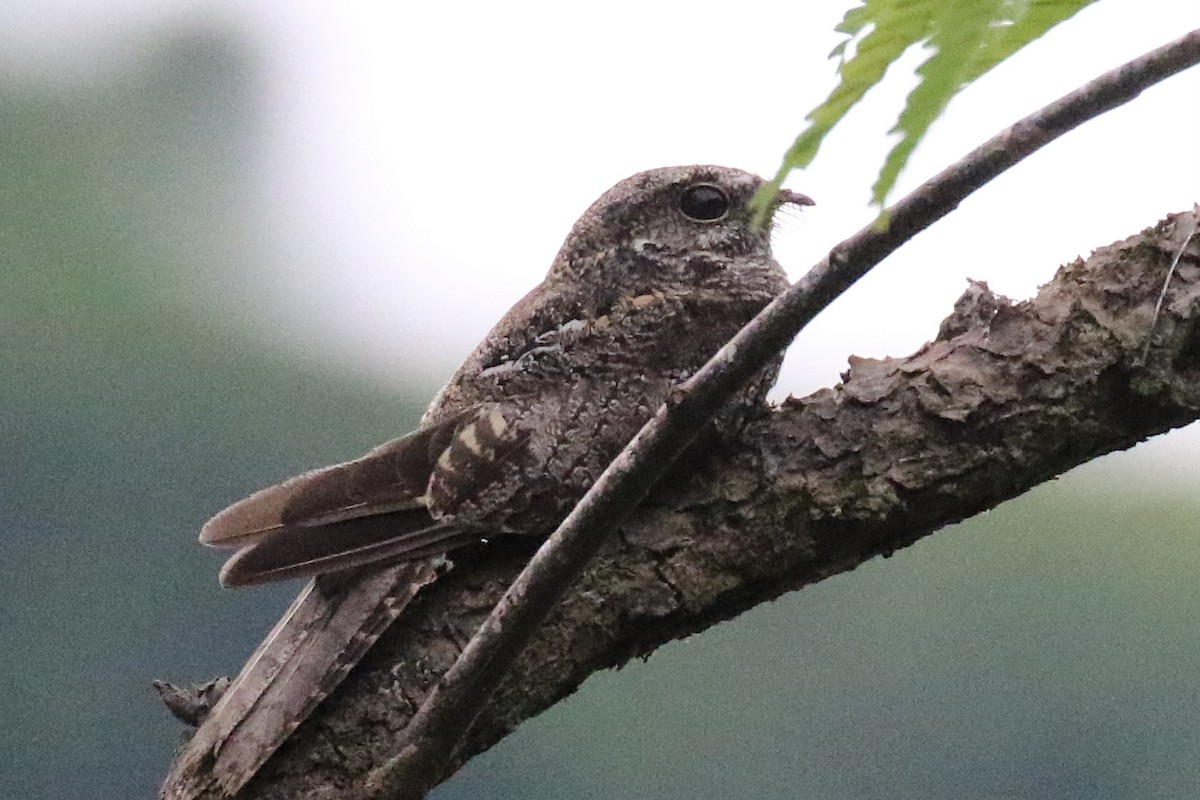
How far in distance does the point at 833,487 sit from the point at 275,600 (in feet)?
4.84

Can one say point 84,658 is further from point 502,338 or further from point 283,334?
point 502,338

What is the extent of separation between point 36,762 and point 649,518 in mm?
1830

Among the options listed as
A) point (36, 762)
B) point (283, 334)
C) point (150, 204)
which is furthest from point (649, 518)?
Result: point (150, 204)

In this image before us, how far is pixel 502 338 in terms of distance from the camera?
1451 mm

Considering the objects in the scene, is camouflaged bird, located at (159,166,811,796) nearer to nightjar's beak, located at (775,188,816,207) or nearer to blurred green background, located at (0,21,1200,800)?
nightjar's beak, located at (775,188,816,207)

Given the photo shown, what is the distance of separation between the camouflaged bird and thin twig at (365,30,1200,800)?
24 centimetres

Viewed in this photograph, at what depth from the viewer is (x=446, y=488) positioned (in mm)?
1312

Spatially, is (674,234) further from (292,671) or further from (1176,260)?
(292,671)

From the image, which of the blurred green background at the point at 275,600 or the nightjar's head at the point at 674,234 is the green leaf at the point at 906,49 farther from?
the blurred green background at the point at 275,600

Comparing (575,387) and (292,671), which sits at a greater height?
(575,387)

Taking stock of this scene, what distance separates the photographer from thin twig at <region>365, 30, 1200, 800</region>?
28.8 inches

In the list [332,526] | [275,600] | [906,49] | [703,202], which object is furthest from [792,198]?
[275,600]

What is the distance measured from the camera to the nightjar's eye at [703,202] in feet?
4.94

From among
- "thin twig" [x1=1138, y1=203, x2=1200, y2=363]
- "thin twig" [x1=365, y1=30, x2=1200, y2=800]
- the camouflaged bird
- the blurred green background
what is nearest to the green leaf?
"thin twig" [x1=365, y1=30, x2=1200, y2=800]
